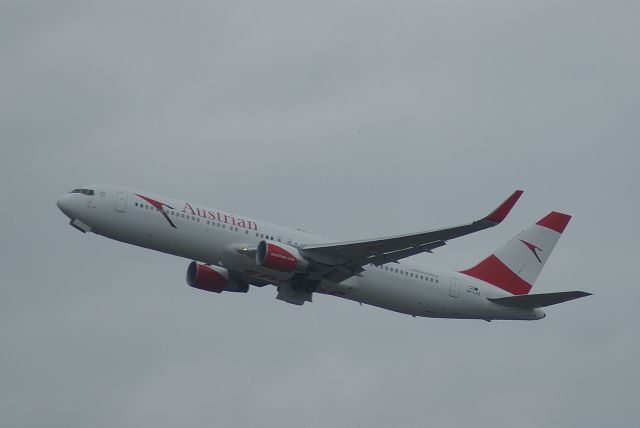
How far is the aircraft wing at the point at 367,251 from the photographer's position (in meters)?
58.4

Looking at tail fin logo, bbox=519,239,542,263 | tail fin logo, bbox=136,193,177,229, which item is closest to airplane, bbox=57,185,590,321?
tail fin logo, bbox=136,193,177,229

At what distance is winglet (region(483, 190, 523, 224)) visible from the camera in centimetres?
5319

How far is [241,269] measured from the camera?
199 feet

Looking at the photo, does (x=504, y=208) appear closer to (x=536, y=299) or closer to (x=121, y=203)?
→ (x=536, y=299)

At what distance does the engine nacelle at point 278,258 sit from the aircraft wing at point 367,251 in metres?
0.95

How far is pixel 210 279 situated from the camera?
66062 millimetres

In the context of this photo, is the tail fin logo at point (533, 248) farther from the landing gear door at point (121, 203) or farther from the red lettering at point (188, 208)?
the landing gear door at point (121, 203)

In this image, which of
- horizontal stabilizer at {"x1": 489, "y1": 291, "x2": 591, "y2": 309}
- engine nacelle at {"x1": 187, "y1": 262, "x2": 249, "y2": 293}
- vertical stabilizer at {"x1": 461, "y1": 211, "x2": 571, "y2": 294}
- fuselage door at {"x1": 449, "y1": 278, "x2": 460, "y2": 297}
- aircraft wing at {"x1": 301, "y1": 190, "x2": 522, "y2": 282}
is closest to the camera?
aircraft wing at {"x1": 301, "y1": 190, "x2": 522, "y2": 282}

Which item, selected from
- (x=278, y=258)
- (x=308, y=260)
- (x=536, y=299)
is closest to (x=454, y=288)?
(x=536, y=299)

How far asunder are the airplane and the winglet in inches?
1.6

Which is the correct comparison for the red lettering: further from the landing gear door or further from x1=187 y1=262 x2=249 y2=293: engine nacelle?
x1=187 y1=262 x2=249 y2=293: engine nacelle

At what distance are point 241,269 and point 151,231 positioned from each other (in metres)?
4.78

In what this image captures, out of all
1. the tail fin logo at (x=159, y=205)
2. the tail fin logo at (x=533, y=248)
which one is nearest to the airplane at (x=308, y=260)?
the tail fin logo at (x=159, y=205)

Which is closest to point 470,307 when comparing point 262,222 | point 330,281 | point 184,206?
point 330,281
